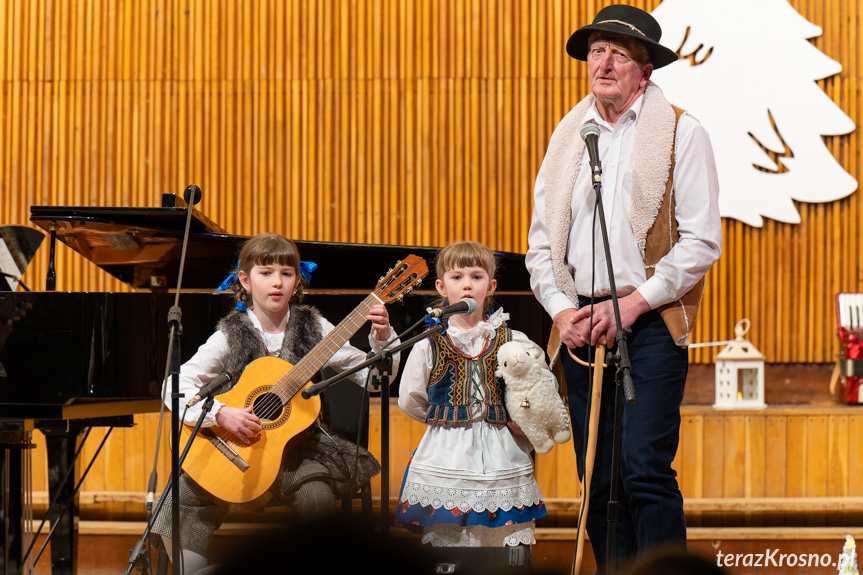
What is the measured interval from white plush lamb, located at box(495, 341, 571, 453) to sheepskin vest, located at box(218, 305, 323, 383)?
2.12ft

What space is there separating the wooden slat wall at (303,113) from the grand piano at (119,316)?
1619 millimetres

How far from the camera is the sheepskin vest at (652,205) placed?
7.61ft

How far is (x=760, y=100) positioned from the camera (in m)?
5.41

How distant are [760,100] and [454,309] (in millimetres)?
3787

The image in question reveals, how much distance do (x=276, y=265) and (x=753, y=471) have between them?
2.95m

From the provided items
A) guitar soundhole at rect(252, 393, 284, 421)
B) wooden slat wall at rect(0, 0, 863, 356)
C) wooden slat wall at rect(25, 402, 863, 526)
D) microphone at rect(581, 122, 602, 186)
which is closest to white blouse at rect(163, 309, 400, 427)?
guitar soundhole at rect(252, 393, 284, 421)

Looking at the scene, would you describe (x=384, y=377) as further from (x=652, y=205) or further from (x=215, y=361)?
(x=652, y=205)

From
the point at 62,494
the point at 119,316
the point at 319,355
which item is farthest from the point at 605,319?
the point at 62,494

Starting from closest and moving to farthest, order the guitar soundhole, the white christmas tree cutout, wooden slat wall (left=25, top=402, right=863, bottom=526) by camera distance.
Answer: the guitar soundhole
wooden slat wall (left=25, top=402, right=863, bottom=526)
the white christmas tree cutout

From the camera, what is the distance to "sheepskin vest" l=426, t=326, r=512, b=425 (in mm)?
2723

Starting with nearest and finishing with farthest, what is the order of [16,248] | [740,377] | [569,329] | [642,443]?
[642,443]
[569,329]
[16,248]
[740,377]

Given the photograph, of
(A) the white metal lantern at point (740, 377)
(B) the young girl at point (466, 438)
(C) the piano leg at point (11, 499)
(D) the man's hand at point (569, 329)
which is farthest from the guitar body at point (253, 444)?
(A) the white metal lantern at point (740, 377)

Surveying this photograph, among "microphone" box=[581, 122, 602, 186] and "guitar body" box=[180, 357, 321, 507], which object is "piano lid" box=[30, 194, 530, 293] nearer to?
"guitar body" box=[180, 357, 321, 507]

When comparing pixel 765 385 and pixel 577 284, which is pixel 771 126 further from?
pixel 577 284
